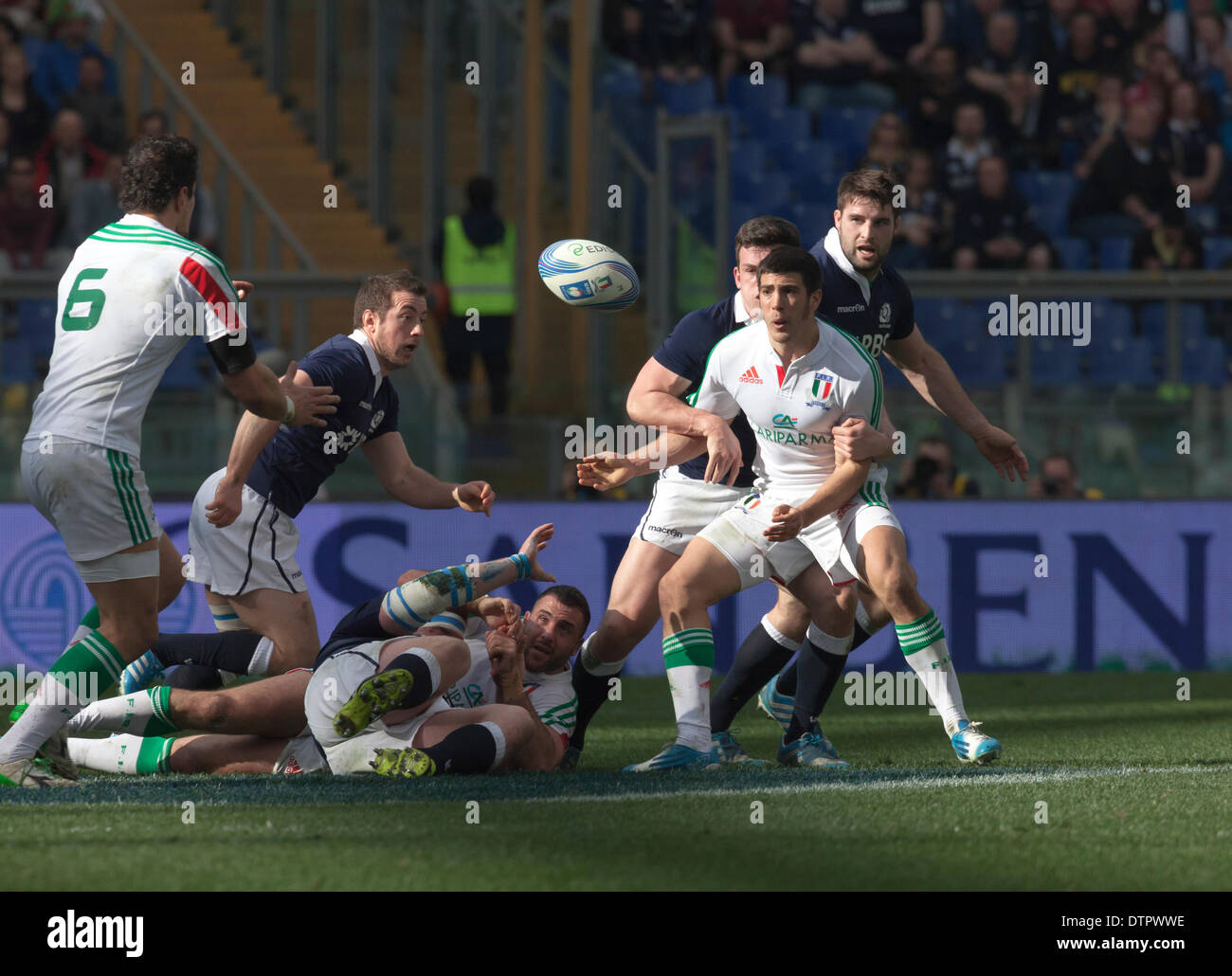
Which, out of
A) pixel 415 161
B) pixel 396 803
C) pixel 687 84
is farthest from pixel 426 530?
pixel 415 161

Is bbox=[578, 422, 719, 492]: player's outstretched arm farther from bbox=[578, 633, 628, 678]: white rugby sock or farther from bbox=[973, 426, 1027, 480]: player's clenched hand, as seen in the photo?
bbox=[973, 426, 1027, 480]: player's clenched hand

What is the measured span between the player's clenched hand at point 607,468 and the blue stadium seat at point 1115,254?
7479 millimetres

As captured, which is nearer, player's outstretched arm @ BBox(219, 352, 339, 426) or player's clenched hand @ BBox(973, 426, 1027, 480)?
player's outstretched arm @ BBox(219, 352, 339, 426)

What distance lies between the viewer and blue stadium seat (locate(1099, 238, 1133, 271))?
12.8 metres

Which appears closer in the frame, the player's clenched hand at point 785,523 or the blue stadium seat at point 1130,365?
the player's clenched hand at point 785,523

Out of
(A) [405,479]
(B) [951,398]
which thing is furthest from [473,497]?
(B) [951,398]

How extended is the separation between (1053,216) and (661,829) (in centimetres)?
968

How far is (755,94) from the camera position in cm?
1453

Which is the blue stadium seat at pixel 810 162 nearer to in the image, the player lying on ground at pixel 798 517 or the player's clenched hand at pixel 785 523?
the player lying on ground at pixel 798 517

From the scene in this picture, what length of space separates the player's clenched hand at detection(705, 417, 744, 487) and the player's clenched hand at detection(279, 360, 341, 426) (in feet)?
4.11

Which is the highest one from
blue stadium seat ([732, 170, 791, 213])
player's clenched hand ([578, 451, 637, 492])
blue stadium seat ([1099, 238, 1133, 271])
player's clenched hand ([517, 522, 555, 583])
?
blue stadium seat ([732, 170, 791, 213])

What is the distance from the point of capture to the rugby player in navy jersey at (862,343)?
251 inches

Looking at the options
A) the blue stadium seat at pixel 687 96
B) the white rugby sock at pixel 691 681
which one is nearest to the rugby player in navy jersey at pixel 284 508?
the white rugby sock at pixel 691 681

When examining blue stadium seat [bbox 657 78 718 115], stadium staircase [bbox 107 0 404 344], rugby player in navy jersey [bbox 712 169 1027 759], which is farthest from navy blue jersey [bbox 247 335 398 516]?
blue stadium seat [bbox 657 78 718 115]
